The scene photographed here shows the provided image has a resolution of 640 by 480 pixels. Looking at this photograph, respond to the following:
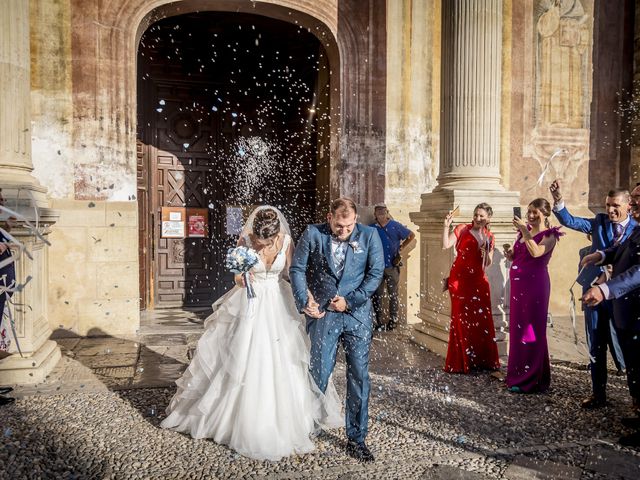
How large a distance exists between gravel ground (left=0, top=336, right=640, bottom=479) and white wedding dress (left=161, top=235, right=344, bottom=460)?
120 millimetres

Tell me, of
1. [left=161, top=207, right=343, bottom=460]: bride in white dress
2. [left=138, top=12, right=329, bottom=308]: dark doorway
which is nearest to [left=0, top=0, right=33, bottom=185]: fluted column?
[left=161, top=207, right=343, bottom=460]: bride in white dress

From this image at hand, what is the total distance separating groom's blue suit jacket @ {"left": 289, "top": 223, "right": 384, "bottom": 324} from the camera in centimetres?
379

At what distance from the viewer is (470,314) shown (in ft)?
18.9

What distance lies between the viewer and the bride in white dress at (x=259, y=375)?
3.73 metres

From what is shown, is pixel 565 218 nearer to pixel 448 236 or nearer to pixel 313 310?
pixel 448 236

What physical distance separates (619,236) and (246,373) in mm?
3599

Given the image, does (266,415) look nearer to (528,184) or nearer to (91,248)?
(91,248)

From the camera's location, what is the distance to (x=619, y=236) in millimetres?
4887

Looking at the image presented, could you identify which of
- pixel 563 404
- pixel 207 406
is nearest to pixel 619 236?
pixel 563 404

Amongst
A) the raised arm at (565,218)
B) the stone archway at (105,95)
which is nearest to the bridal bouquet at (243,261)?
the raised arm at (565,218)

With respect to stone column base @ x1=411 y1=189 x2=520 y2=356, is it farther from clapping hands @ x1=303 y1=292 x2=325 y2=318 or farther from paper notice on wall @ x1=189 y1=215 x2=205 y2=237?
paper notice on wall @ x1=189 y1=215 x2=205 y2=237

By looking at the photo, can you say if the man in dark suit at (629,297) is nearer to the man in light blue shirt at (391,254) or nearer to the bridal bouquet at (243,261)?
the bridal bouquet at (243,261)

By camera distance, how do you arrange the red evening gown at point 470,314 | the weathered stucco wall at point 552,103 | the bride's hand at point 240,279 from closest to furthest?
the bride's hand at point 240,279 → the red evening gown at point 470,314 → the weathered stucco wall at point 552,103

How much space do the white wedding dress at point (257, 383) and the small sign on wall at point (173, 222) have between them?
6.50m
